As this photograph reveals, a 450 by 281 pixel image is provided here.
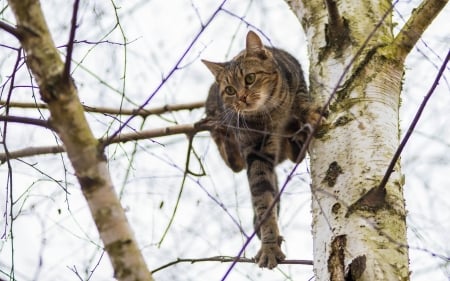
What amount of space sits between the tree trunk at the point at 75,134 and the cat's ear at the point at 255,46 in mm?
3064

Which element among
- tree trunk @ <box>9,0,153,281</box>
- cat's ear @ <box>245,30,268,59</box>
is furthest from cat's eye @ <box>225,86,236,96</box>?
tree trunk @ <box>9,0,153,281</box>

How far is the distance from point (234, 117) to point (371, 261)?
7.52 ft

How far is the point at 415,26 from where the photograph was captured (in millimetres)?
3578

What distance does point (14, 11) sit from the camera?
2205 mm

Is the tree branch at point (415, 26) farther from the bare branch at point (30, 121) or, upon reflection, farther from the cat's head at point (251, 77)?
the bare branch at point (30, 121)

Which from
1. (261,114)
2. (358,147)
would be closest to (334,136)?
(358,147)

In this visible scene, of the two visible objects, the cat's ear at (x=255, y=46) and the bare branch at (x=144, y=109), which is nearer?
the bare branch at (x=144, y=109)

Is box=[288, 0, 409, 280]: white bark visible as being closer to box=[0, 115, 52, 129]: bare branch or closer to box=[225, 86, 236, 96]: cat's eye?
box=[0, 115, 52, 129]: bare branch

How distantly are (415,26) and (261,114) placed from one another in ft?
5.23

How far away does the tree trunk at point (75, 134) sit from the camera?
217cm

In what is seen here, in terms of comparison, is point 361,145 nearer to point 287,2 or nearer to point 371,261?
point 371,261

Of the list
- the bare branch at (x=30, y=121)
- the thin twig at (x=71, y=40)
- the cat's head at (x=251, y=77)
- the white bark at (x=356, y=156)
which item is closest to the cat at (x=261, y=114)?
the cat's head at (x=251, y=77)

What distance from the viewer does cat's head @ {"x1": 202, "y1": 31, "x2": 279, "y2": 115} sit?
4.98 meters

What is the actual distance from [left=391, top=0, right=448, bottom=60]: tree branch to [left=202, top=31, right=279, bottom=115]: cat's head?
141cm
